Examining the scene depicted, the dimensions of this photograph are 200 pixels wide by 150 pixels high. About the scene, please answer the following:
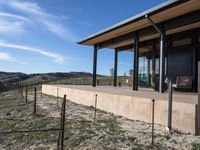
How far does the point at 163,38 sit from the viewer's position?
11844mm

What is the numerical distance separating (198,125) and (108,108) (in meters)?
4.61

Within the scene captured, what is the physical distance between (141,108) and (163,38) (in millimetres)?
4256

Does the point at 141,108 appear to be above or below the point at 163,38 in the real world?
below

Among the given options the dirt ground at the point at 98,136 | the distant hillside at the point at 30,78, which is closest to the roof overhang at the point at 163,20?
the dirt ground at the point at 98,136

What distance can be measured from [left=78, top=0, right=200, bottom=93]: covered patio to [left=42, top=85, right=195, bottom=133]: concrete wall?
250 cm

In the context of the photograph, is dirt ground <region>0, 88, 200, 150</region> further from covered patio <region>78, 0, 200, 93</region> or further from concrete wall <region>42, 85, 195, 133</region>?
covered patio <region>78, 0, 200, 93</region>

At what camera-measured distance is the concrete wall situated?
688 centimetres

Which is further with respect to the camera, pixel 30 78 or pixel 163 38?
pixel 30 78

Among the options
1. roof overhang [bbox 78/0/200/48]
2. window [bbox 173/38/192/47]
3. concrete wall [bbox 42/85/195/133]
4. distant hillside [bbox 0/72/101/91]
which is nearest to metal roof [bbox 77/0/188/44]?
roof overhang [bbox 78/0/200/48]

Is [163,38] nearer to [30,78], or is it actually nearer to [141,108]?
[141,108]

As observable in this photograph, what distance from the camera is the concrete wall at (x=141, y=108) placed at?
6878 millimetres

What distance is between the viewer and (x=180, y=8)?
32.7ft

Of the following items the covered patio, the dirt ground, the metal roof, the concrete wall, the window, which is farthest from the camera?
the window

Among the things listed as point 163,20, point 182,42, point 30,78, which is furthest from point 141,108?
point 30,78
